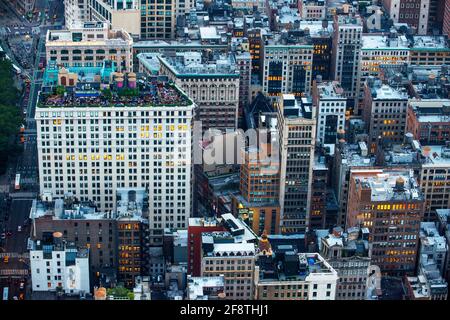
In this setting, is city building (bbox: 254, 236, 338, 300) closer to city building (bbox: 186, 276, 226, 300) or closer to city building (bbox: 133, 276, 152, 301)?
city building (bbox: 186, 276, 226, 300)

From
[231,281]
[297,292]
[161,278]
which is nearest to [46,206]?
[161,278]

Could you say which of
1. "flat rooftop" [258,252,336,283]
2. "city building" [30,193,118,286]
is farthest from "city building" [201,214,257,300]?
"city building" [30,193,118,286]

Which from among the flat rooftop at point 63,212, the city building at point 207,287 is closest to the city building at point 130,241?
the flat rooftop at point 63,212

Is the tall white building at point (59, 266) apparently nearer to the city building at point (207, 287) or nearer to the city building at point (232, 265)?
the city building at point (232, 265)
